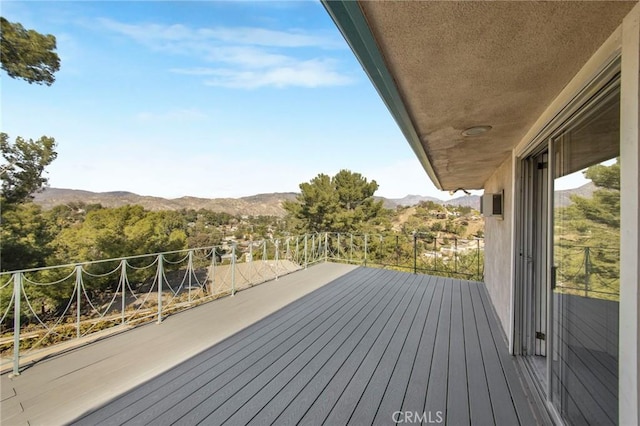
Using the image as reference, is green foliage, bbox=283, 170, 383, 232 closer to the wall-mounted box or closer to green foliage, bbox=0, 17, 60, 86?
green foliage, bbox=0, 17, 60, 86

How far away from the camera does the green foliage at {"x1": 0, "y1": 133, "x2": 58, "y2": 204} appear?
770 centimetres

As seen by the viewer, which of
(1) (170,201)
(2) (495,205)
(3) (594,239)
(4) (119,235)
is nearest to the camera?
(3) (594,239)

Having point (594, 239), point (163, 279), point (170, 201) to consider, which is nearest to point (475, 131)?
point (594, 239)

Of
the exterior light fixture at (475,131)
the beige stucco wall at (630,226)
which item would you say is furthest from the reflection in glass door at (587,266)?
the exterior light fixture at (475,131)

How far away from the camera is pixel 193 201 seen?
2003 cm

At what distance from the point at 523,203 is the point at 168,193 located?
2170 centimetres

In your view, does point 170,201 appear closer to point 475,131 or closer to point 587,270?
point 475,131

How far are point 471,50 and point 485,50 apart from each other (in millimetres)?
60

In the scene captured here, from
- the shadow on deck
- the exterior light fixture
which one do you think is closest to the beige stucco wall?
the shadow on deck

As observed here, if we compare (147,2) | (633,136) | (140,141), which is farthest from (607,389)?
(140,141)

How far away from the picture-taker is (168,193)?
65.8ft

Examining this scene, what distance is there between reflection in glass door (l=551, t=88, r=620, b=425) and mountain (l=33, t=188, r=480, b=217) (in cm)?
836

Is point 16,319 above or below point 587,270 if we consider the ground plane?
below

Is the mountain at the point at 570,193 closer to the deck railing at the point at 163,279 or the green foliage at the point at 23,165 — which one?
the deck railing at the point at 163,279
